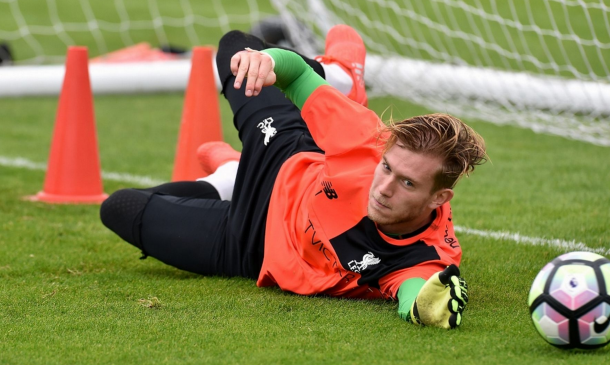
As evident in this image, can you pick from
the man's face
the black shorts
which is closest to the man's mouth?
the man's face

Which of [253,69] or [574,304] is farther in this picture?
[253,69]

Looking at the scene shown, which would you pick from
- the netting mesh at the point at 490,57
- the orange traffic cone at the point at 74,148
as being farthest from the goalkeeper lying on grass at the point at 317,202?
the netting mesh at the point at 490,57

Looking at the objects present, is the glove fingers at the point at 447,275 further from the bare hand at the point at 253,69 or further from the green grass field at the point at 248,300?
the bare hand at the point at 253,69

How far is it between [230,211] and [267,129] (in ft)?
1.27

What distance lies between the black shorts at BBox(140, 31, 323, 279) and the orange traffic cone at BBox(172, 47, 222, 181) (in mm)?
1265

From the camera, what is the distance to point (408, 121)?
306 cm

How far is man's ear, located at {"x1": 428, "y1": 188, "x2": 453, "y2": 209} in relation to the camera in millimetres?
3064

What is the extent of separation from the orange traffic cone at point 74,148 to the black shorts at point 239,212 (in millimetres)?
1469

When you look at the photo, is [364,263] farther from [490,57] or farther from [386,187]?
[490,57]

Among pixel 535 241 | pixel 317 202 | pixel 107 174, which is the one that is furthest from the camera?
pixel 107 174

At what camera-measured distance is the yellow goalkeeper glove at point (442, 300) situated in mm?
2828

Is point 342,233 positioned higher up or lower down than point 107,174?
higher up

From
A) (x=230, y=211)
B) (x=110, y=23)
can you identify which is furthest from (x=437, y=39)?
(x=230, y=211)

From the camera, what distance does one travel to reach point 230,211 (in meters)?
3.75
